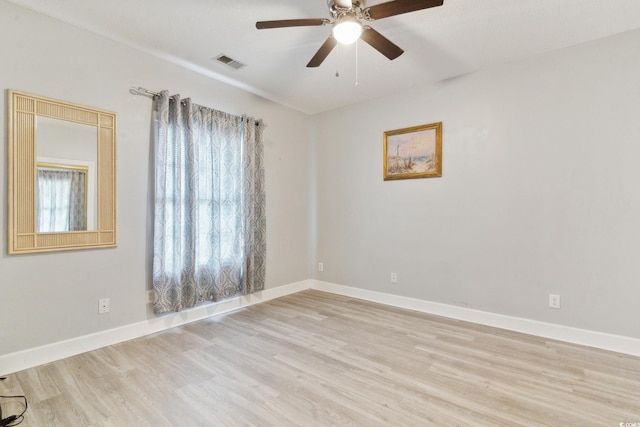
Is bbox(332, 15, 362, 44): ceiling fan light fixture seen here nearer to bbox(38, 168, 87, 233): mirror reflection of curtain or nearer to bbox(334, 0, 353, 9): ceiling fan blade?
bbox(334, 0, 353, 9): ceiling fan blade

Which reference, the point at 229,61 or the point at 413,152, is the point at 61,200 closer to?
the point at 229,61

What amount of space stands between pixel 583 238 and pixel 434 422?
2.21 metres

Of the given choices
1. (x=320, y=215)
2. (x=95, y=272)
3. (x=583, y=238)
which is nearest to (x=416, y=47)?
(x=583, y=238)

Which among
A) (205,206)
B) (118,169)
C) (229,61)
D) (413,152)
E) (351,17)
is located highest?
(229,61)

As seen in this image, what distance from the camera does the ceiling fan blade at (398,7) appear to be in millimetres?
1763

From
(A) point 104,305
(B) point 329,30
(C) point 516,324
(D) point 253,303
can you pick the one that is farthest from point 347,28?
(D) point 253,303

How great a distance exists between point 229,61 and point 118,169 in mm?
1486

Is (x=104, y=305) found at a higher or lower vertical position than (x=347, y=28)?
lower

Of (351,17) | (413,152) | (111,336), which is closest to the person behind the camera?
(351,17)

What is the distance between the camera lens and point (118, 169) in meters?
2.78

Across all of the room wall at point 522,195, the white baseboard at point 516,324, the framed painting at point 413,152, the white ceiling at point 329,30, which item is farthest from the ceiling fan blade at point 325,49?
the white baseboard at point 516,324

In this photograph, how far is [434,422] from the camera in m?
1.73

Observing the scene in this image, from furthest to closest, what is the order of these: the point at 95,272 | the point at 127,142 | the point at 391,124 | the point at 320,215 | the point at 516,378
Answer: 1. the point at 320,215
2. the point at 391,124
3. the point at 127,142
4. the point at 95,272
5. the point at 516,378

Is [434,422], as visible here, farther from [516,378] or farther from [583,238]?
[583,238]
